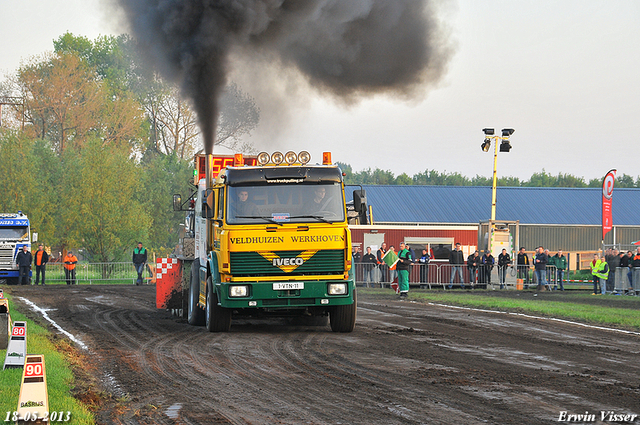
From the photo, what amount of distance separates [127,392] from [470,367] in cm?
452

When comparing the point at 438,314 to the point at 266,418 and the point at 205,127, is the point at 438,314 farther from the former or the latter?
the point at 266,418

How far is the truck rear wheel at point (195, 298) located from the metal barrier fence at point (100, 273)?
21366mm

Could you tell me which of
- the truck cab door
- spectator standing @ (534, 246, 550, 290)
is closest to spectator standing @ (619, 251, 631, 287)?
spectator standing @ (534, 246, 550, 290)

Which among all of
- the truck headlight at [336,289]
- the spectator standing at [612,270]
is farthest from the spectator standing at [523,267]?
the truck headlight at [336,289]

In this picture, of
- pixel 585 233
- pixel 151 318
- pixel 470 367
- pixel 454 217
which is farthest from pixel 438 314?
pixel 585 233

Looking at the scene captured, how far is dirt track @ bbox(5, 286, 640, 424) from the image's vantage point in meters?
7.74

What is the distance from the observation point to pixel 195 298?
16328 millimetres

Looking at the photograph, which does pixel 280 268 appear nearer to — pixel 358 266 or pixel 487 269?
pixel 358 266

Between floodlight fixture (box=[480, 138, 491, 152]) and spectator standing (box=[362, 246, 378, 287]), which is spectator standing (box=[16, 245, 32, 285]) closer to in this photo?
spectator standing (box=[362, 246, 378, 287])

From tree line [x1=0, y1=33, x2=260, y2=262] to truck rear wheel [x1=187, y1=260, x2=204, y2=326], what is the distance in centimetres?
618

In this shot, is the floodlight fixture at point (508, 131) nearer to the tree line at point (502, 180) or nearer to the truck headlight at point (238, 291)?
the truck headlight at point (238, 291)

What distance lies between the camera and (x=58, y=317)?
18.4 metres

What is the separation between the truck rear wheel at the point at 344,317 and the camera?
14.7m

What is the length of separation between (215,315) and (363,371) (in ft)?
16.6
